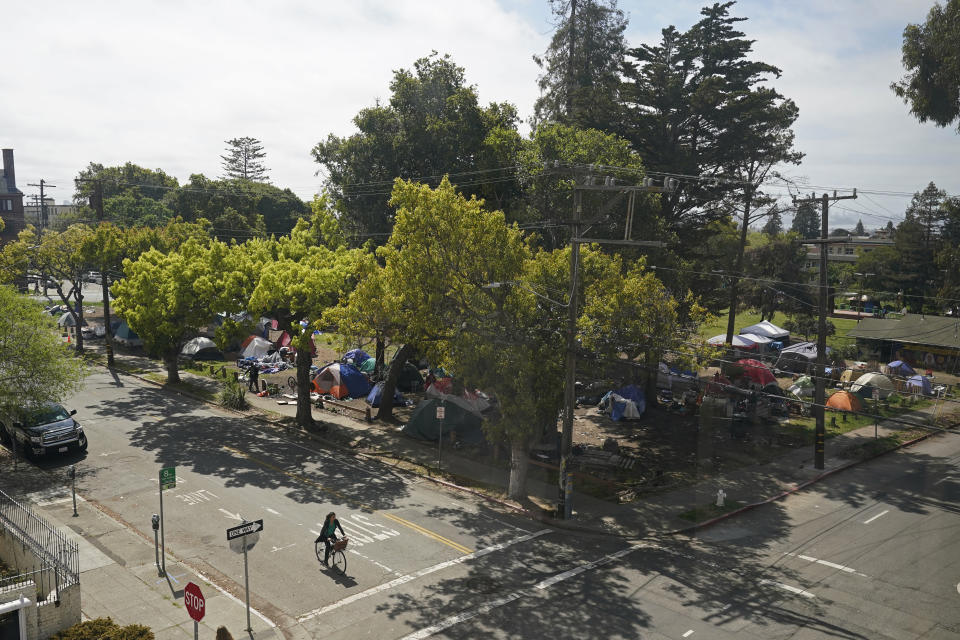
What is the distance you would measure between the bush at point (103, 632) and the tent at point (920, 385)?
127 ft

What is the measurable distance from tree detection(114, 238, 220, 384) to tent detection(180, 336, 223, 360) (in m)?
7.92

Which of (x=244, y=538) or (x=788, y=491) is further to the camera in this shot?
(x=788, y=491)

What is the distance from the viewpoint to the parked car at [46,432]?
22.9 m

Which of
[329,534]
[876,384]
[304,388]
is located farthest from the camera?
[876,384]

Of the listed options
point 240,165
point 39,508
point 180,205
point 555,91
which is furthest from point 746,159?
point 240,165

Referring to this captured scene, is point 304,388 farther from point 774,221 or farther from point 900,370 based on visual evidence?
point 774,221

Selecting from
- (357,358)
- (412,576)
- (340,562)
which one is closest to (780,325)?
(357,358)

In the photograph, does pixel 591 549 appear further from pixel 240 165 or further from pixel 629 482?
pixel 240 165

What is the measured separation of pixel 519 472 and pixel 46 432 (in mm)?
16460

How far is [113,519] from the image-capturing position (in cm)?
1817

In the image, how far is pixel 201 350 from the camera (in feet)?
137

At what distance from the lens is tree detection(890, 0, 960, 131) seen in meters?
24.7

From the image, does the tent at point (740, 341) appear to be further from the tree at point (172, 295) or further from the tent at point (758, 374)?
the tree at point (172, 295)

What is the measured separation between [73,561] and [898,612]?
17862 millimetres
